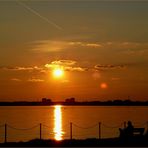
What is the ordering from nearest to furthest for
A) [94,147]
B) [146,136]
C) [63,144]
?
[94,147], [63,144], [146,136]

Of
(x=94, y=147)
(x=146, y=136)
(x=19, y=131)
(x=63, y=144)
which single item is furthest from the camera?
(x=19, y=131)

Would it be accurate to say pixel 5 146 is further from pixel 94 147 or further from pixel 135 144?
pixel 135 144

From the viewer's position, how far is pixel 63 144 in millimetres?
25359

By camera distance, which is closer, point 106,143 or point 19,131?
point 106,143

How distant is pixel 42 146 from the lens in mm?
24516

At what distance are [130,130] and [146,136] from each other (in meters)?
1.10

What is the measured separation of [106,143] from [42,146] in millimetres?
3713

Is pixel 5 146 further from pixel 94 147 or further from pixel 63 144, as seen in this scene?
pixel 94 147

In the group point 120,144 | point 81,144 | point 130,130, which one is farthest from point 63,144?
point 130,130

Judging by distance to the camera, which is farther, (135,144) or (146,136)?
(146,136)

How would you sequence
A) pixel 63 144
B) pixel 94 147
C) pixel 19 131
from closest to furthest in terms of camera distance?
pixel 94 147 → pixel 63 144 → pixel 19 131

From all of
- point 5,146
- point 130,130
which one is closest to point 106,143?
point 130,130

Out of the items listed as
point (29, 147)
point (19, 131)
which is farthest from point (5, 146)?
point (19, 131)

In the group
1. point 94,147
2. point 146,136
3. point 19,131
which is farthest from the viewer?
point 19,131
